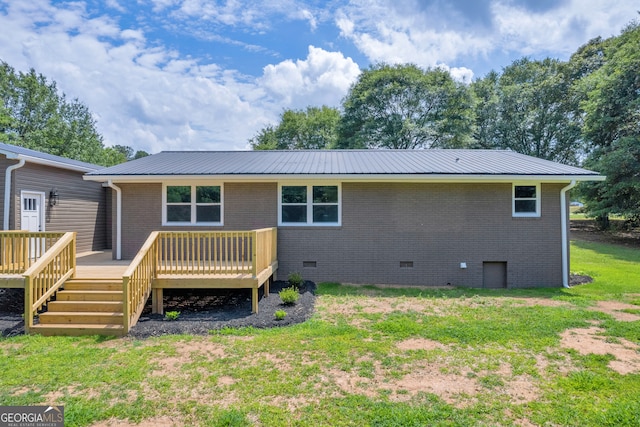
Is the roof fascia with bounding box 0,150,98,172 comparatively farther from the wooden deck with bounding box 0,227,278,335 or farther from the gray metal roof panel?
the wooden deck with bounding box 0,227,278,335

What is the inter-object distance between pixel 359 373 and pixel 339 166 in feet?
21.6

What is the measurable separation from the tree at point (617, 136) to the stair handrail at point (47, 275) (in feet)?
78.3

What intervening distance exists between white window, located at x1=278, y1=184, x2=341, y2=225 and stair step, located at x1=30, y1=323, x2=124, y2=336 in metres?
4.86

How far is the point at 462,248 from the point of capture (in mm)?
9398

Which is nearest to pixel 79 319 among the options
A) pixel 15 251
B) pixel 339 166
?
pixel 15 251

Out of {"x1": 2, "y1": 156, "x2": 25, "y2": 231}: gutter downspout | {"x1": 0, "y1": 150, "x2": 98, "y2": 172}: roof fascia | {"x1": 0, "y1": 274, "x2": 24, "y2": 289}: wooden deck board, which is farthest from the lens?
{"x1": 2, "y1": 156, "x2": 25, "y2": 231}: gutter downspout

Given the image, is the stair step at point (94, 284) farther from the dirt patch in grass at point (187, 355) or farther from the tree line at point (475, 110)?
the tree line at point (475, 110)

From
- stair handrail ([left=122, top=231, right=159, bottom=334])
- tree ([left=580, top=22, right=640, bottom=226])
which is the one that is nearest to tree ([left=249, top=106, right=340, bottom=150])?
tree ([left=580, top=22, right=640, bottom=226])

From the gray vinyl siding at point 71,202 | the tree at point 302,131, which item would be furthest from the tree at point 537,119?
the gray vinyl siding at point 71,202

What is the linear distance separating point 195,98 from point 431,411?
66.8 feet

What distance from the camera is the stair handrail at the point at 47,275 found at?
565 cm

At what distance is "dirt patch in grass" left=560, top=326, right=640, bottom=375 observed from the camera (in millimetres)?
4387

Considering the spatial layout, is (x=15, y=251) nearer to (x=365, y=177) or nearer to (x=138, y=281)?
(x=138, y=281)

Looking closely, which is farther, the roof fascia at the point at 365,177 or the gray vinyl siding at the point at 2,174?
the gray vinyl siding at the point at 2,174
